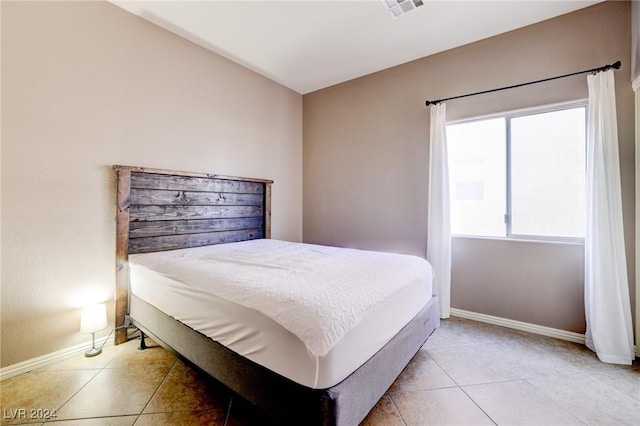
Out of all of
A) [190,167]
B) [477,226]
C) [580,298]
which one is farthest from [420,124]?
[190,167]

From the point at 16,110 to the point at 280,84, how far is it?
111 inches

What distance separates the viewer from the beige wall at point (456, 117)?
92.9 inches

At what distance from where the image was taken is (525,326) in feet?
8.59

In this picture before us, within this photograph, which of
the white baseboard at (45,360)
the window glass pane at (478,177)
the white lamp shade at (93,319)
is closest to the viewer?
the white baseboard at (45,360)

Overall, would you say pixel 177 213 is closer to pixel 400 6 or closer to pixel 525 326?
pixel 400 6

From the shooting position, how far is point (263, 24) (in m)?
2.66

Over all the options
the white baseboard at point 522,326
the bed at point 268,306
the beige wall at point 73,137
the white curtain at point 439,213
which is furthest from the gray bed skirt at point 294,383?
the white baseboard at point 522,326

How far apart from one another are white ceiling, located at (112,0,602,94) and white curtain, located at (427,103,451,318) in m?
0.76

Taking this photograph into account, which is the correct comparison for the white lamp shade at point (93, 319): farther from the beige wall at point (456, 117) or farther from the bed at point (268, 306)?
the beige wall at point (456, 117)

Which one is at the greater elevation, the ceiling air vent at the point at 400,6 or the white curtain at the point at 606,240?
the ceiling air vent at the point at 400,6

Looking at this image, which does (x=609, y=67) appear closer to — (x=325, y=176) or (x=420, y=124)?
(x=420, y=124)

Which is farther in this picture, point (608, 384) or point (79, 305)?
point (79, 305)

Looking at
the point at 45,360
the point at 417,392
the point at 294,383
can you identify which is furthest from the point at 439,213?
the point at 45,360

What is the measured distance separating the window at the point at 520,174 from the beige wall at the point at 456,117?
5.7 inches
